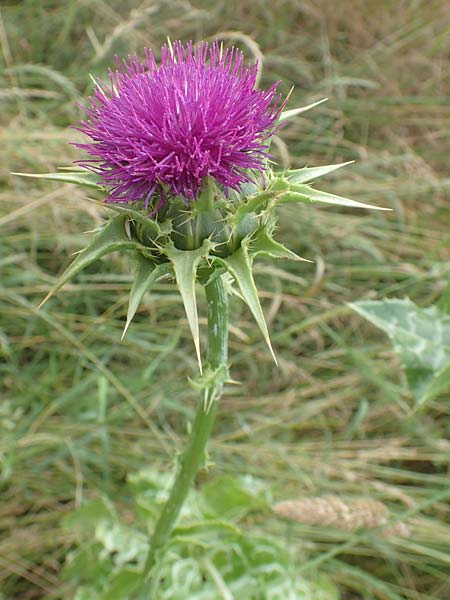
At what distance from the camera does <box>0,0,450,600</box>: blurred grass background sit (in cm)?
245

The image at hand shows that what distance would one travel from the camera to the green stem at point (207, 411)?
153 cm

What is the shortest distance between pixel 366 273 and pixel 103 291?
1234 mm

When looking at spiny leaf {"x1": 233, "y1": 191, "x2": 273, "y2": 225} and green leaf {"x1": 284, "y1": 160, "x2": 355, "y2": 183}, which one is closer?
spiny leaf {"x1": 233, "y1": 191, "x2": 273, "y2": 225}

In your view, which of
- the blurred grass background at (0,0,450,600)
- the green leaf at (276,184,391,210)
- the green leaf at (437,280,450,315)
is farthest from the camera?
the blurred grass background at (0,0,450,600)

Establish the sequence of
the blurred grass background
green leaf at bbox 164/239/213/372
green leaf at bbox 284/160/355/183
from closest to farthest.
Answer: green leaf at bbox 164/239/213/372 → green leaf at bbox 284/160/355/183 → the blurred grass background

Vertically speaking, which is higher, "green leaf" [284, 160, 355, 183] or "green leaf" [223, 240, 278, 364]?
"green leaf" [284, 160, 355, 183]

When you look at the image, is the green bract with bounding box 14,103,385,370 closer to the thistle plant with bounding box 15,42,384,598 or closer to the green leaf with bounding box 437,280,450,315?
the thistle plant with bounding box 15,42,384,598

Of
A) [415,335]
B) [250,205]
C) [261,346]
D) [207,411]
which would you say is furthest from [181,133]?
[261,346]

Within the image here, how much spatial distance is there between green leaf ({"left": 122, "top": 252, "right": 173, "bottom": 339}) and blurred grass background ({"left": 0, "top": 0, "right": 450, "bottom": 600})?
98 centimetres

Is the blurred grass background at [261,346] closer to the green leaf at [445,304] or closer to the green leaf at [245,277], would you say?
the green leaf at [445,304]

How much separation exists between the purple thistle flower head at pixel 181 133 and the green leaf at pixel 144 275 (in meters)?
0.14

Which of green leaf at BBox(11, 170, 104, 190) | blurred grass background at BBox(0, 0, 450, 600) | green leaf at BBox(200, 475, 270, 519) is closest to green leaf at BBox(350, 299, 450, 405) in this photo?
blurred grass background at BBox(0, 0, 450, 600)

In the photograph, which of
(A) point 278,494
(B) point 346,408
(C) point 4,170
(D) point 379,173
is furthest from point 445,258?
(C) point 4,170

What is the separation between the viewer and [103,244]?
143 cm
